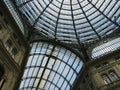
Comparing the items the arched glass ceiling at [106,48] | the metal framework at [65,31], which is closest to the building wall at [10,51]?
the metal framework at [65,31]

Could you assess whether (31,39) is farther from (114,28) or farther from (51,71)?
(114,28)

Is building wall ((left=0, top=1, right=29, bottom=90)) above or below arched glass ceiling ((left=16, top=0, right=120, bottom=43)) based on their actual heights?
below

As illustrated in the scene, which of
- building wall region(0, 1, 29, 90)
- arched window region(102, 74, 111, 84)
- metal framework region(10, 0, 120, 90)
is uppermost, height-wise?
metal framework region(10, 0, 120, 90)

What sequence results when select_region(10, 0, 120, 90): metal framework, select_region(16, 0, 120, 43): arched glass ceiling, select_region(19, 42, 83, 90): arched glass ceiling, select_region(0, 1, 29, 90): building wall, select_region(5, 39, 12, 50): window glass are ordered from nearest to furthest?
1. select_region(0, 1, 29, 90): building wall
2. select_region(5, 39, 12, 50): window glass
3. select_region(16, 0, 120, 43): arched glass ceiling
4. select_region(10, 0, 120, 90): metal framework
5. select_region(19, 42, 83, 90): arched glass ceiling

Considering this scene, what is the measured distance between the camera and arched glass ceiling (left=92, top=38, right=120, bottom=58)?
3770 cm

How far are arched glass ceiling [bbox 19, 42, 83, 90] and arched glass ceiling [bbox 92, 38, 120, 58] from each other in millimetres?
3684

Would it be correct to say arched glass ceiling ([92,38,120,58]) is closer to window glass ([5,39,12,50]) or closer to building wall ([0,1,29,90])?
building wall ([0,1,29,90])

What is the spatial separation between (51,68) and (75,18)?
36.8 ft

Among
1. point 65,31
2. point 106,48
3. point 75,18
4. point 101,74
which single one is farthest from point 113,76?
point 75,18

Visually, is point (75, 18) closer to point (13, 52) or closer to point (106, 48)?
point (106, 48)

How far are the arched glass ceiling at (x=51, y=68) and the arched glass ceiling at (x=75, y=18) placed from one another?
9.51ft

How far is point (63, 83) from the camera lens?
1726 inches

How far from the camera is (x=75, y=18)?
41.1 m

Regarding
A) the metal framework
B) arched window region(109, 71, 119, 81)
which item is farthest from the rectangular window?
arched window region(109, 71, 119, 81)
